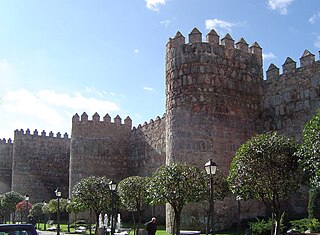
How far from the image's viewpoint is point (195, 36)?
18.4 metres

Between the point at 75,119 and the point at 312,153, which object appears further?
the point at 75,119

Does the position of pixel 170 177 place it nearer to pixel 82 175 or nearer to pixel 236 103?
pixel 236 103

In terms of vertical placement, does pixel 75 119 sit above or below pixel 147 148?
above

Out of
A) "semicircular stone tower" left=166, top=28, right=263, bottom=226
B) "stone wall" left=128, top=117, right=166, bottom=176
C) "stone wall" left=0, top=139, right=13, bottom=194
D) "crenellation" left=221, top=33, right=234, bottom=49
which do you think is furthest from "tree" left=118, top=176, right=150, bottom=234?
"stone wall" left=0, top=139, right=13, bottom=194

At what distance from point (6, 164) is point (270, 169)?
3723 centimetres

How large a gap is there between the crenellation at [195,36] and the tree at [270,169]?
776 centimetres

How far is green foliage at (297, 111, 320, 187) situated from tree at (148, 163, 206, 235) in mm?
3850

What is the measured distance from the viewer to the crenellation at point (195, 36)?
1841 cm

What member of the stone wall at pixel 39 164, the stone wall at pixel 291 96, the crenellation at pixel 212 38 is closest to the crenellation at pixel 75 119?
the stone wall at pixel 39 164

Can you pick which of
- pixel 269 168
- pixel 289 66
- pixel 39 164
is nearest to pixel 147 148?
pixel 289 66

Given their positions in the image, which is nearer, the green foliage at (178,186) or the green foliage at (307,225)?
the green foliage at (178,186)

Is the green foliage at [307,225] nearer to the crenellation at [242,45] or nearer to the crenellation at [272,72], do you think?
the crenellation at [272,72]

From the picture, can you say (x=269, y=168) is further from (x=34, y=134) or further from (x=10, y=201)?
(x=34, y=134)

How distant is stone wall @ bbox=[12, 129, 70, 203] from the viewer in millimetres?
38688
